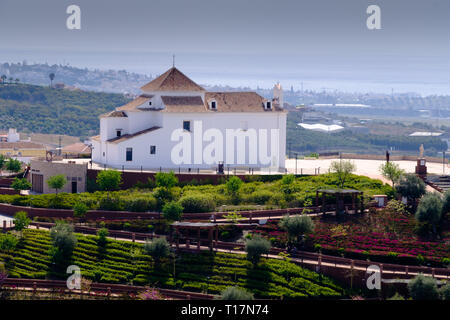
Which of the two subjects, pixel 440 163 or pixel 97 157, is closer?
pixel 97 157

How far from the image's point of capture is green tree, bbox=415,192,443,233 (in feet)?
168

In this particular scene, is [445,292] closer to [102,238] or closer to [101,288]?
[101,288]

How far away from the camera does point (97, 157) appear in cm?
6900

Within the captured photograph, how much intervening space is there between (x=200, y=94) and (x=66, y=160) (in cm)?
1133

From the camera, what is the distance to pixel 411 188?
54844 mm

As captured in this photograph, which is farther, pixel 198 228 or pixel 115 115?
pixel 115 115

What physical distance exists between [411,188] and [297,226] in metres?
9.44

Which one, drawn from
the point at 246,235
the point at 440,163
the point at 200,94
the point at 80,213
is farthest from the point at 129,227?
the point at 440,163

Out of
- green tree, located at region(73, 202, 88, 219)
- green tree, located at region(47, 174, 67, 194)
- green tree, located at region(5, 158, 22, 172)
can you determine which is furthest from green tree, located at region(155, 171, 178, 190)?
green tree, located at region(5, 158, 22, 172)

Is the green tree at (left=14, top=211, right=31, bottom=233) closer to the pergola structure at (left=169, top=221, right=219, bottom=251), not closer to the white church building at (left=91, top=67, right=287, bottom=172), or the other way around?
the pergola structure at (left=169, top=221, right=219, bottom=251)

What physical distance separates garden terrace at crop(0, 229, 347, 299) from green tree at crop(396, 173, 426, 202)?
37.5 ft

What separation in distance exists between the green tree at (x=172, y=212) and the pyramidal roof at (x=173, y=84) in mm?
17497

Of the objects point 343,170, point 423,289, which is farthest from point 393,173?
point 423,289
